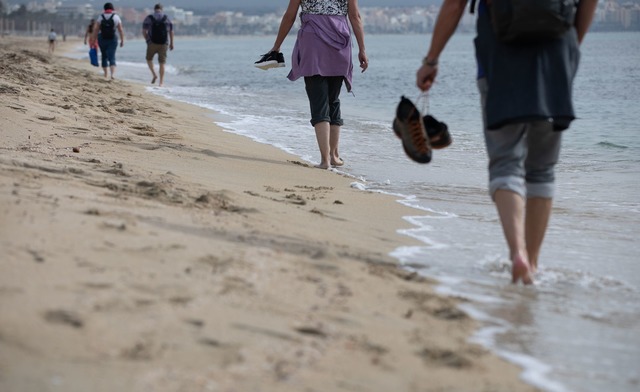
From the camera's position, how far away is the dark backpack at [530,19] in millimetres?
3406

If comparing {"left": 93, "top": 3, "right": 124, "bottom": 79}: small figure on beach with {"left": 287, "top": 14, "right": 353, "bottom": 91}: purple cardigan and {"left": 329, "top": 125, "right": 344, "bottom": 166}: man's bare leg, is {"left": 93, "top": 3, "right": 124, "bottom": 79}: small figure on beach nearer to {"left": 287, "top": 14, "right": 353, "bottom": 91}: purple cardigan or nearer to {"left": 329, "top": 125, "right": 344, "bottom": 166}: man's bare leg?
{"left": 329, "top": 125, "right": 344, "bottom": 166}: man's bare leg

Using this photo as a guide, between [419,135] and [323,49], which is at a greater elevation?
[323,49]

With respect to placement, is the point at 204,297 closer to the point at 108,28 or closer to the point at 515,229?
the point at 515,229

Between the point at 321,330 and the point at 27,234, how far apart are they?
42.2 inches

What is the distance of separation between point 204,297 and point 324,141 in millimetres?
4419

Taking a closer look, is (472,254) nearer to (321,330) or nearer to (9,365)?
(321,330)

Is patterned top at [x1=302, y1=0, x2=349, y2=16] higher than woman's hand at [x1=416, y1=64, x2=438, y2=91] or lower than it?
higher

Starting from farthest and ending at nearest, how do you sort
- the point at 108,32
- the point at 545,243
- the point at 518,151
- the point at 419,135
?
the point at 108,32 < the point at 545,243 < the point at 419,135 < the point at 518,151

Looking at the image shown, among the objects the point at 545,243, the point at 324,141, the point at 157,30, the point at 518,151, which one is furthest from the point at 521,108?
the point at 157,30

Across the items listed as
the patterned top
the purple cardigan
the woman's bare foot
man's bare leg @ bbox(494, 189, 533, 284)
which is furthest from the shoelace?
the woman's bare foot

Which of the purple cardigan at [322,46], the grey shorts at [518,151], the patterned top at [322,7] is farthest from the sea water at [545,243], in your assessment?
the patterned top at [322,7]

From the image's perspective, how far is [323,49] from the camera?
695 centimetres

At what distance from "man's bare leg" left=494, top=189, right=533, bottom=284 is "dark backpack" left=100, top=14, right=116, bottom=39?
15.0m

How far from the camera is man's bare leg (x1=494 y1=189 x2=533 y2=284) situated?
3.65 meters
